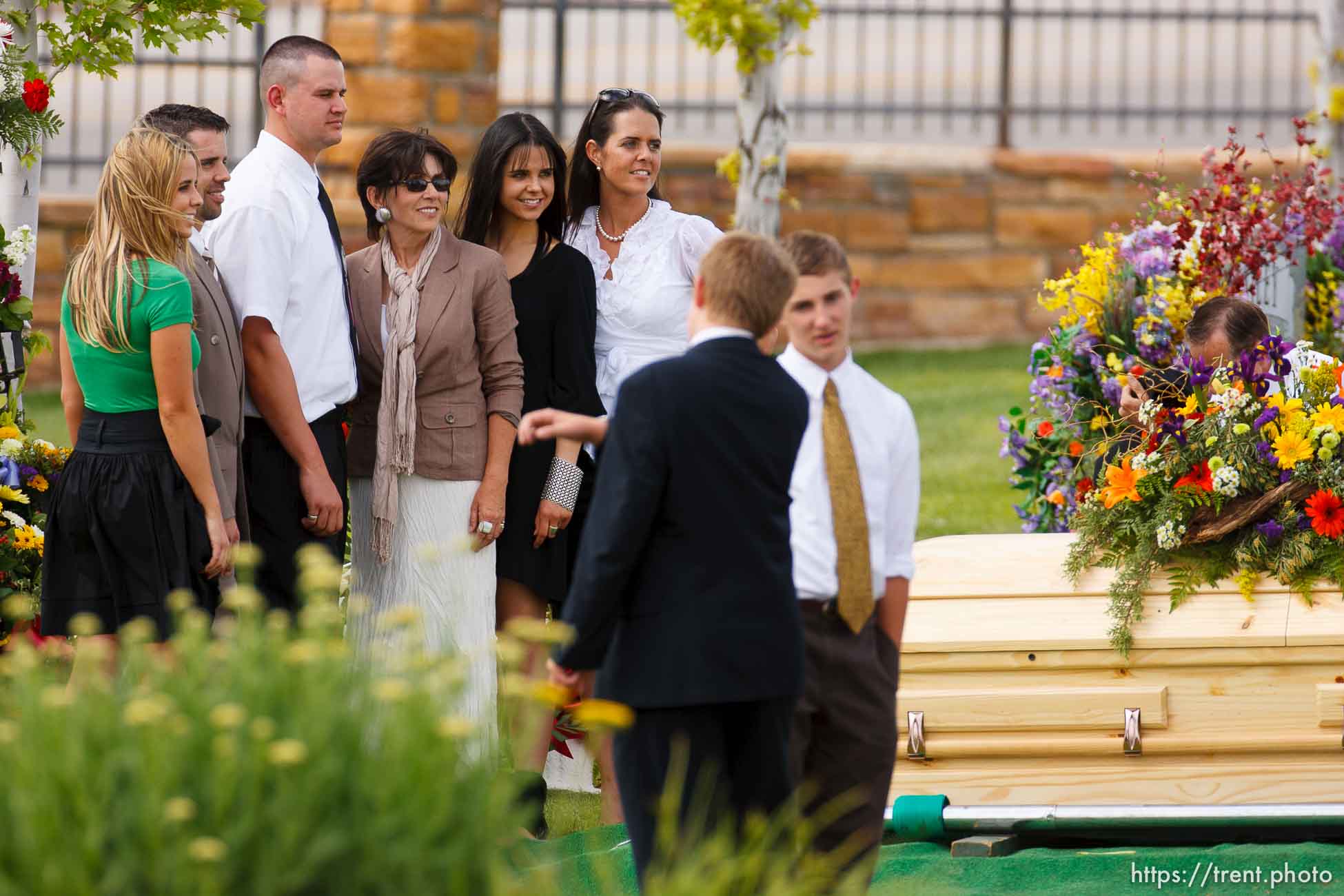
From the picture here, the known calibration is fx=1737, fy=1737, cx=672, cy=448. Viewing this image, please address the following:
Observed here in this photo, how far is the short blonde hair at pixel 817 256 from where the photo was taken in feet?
11.0

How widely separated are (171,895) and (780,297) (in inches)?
59.0

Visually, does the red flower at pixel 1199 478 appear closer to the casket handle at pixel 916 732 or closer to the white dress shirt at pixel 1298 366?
the white dress shirt at pixel 1298 366

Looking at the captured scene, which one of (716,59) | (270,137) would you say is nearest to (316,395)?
(270,137)

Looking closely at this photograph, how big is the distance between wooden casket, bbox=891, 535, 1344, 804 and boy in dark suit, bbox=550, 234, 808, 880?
1.56 m

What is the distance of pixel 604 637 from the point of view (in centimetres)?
299

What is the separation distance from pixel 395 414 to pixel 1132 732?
2.02m

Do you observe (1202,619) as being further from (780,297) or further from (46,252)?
(46,252)

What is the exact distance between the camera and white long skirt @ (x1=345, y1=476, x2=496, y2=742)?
4.39m

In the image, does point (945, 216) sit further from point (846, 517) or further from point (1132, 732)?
point (846, 517)

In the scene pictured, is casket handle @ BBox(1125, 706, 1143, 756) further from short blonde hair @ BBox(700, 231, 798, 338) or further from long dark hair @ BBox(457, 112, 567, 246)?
long dark hair @ BBox(457, 112, 567, 246)

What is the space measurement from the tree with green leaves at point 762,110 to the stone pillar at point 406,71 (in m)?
2.40

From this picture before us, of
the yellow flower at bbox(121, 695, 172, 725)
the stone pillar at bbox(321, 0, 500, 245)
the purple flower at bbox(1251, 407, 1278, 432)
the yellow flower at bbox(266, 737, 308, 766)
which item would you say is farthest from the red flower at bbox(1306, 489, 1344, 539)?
the stone pillar at bbox(321, 0, 500, 245)

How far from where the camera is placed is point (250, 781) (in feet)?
7.05

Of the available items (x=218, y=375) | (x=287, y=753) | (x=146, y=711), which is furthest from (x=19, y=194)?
(x=287, y=753)
